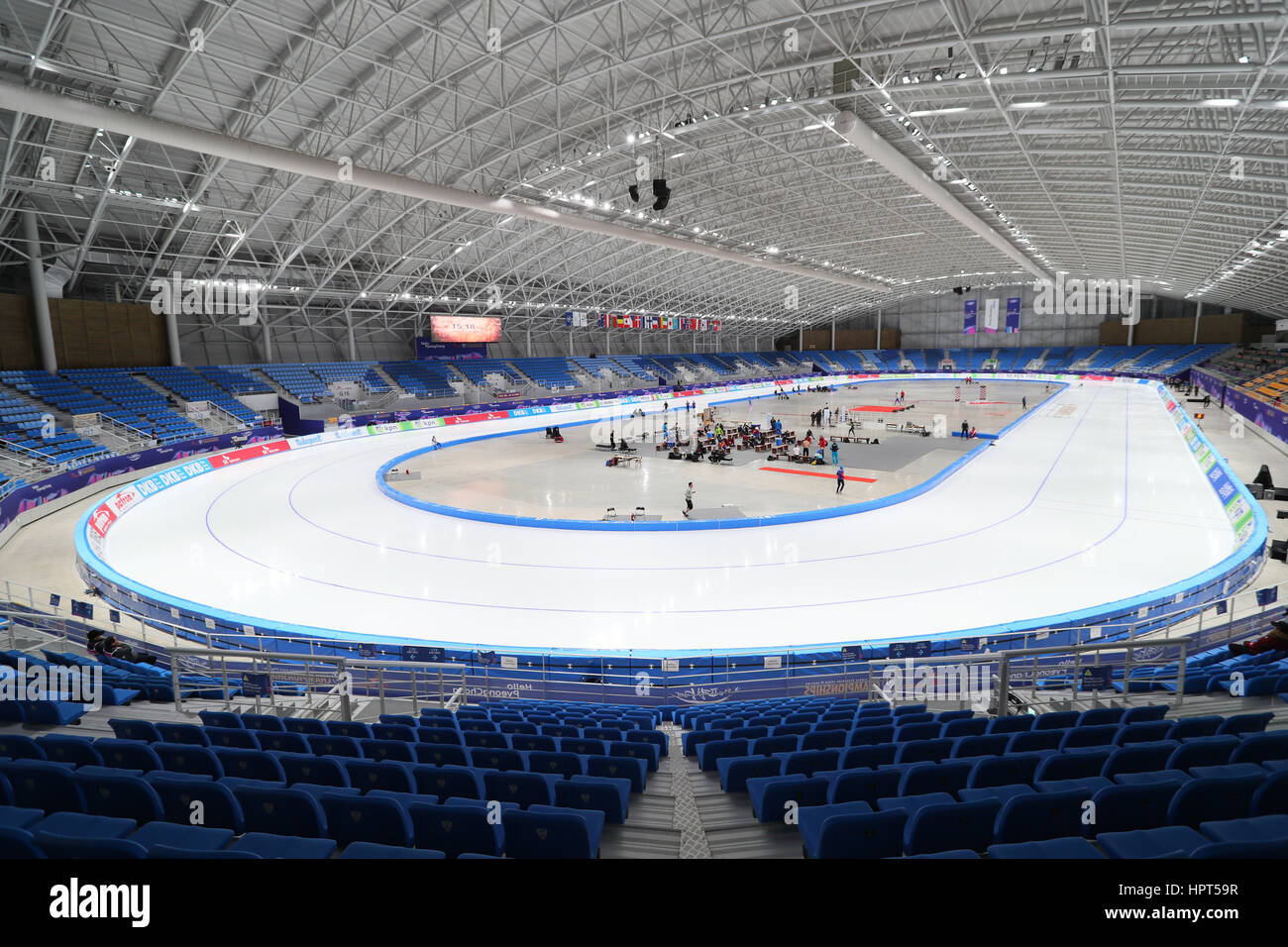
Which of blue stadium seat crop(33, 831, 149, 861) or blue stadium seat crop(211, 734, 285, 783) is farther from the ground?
blue stadium seat crop(33, 831, 149, 861)

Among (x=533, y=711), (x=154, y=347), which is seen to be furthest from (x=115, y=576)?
(x=154, y=347)

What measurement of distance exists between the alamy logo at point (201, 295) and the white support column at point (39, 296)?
4.76 metres

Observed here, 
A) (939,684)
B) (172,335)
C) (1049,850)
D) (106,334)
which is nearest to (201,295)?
(172,335)

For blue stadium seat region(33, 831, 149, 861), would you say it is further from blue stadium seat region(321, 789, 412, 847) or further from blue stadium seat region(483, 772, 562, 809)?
blue stadium seat region(483, 772, 562, 809)

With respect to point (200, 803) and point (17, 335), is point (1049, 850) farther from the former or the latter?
point (17, 335)

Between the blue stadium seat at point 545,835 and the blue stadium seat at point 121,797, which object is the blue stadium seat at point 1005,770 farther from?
the blue stadium seat at point 121,797

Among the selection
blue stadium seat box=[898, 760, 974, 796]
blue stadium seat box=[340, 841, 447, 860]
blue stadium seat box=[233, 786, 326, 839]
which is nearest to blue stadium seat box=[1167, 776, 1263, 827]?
blue stadium seat box=[898, 760, 974, 796]

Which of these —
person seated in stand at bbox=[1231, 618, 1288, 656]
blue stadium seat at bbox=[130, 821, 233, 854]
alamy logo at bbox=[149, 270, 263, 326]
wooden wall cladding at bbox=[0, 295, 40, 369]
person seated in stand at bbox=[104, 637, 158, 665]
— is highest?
alamy logo at bbox=[149, 270, 263, 326]
